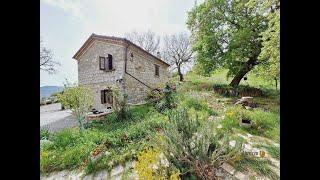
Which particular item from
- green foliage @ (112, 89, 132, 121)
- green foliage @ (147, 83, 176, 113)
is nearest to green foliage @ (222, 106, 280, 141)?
green foliage @ (147, 83, 176, 113)

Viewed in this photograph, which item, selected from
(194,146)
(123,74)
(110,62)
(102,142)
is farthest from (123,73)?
(194,146)

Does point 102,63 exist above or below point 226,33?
below

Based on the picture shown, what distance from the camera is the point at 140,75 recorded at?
2137 millimetres

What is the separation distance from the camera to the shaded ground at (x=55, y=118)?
5.97ft

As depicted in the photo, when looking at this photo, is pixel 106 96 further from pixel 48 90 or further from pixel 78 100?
pixel 48 90

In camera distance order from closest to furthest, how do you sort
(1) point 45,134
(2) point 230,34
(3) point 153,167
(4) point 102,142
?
(3) point 153,167, (1) point 45,134, (4) point 102,142, (2) point 230,34

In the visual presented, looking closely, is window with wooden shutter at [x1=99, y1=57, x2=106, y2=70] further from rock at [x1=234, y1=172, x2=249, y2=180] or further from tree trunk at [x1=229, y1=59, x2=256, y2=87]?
rock at [x1=234, y1=172, x2=249, y2=180]

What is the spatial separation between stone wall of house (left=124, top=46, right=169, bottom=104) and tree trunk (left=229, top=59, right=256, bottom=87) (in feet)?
1.77

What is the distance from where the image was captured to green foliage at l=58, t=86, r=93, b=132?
6.63 feet

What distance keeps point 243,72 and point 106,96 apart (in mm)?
1111

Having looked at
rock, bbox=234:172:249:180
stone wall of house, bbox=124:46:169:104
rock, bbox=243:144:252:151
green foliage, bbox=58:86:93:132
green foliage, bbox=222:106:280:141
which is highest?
stone wall of house, bbox=124:46:169:104
